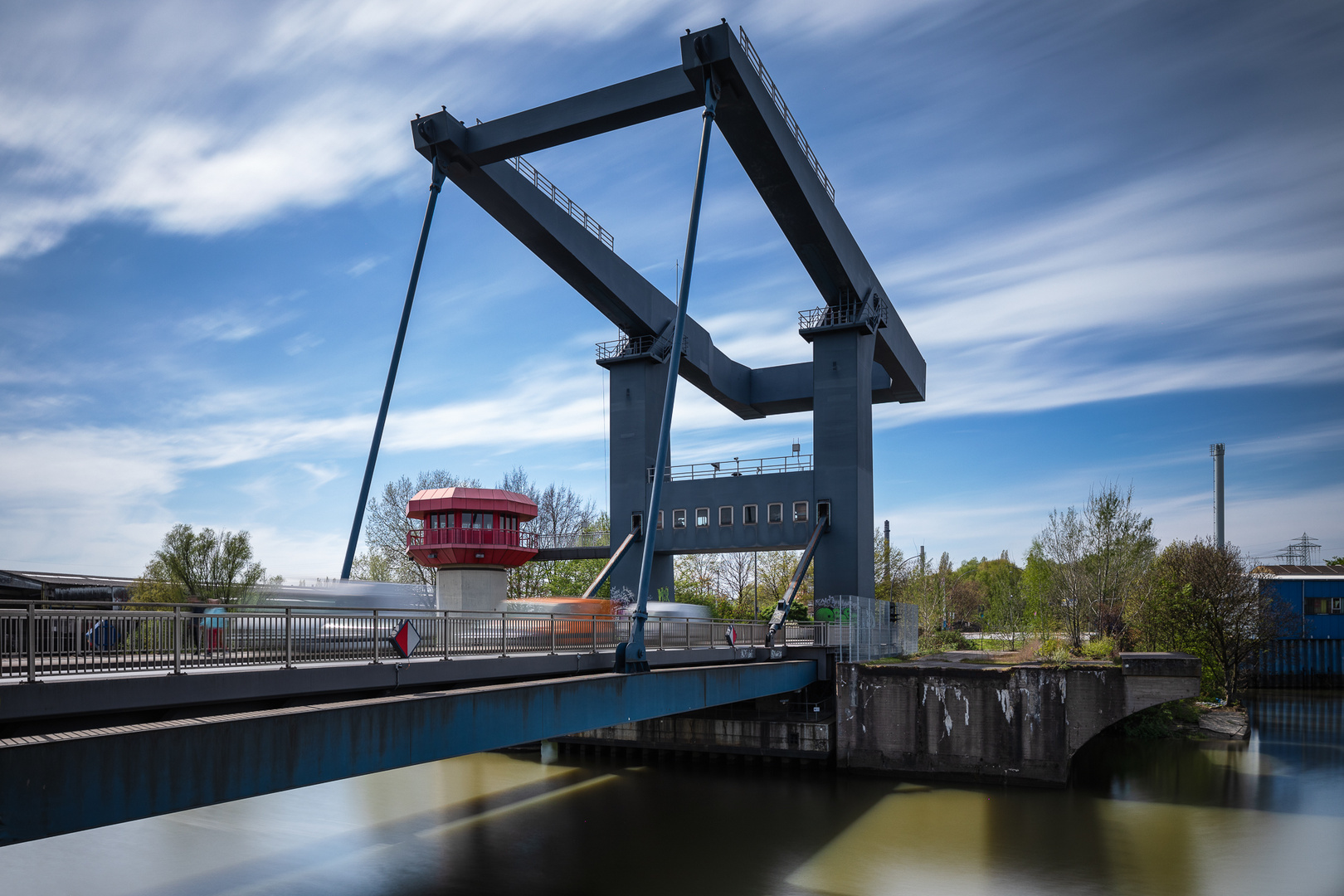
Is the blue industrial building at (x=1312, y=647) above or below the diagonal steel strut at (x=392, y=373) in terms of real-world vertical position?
below

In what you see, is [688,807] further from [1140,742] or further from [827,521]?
[1140,742]

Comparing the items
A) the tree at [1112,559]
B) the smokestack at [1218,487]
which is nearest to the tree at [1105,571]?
the tree at [1112,559]

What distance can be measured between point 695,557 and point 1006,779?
4449cm

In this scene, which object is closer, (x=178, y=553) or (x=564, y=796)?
(x=564, y=796)

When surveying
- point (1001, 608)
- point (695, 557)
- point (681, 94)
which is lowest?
point (1001, 608)

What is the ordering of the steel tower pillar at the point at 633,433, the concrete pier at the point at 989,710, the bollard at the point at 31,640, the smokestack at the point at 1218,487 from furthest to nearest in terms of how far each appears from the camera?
the smokestack at the point at 1218,487 → the steel tower pillar at the point at 633,433 → the concrete pier at the point at 989,710 → the bollard at the point at 31,640

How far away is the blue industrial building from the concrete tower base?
55.9 m

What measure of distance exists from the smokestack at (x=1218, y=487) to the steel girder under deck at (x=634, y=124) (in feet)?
200

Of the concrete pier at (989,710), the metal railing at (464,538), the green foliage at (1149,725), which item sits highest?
the metal railing at (464,538)

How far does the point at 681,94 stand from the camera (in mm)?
26406

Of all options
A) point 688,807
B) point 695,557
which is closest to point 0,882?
point 688,807

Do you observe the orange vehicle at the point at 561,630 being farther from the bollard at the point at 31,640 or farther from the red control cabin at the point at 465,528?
the red control cabin at the point at 465,528

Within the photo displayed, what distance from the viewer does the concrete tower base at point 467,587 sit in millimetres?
33188

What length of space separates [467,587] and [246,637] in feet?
67.7
